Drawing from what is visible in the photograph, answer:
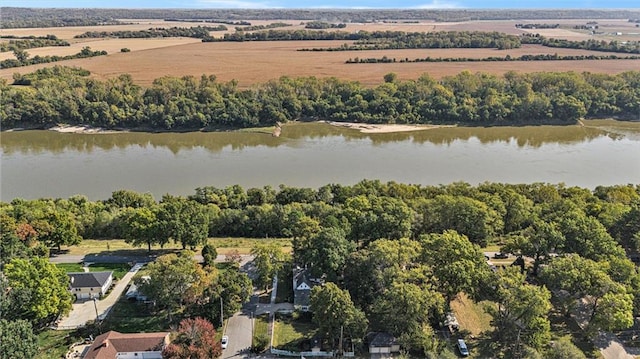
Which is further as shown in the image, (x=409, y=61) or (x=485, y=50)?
(x=485, y=50)

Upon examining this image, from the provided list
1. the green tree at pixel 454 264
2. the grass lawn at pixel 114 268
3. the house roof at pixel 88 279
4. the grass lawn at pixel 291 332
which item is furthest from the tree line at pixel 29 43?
the green tree at pixel 454 264

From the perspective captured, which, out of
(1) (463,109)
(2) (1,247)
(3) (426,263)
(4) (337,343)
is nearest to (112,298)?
(2) (1,247)

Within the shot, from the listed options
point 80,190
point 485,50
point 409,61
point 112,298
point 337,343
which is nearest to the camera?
point 337,343

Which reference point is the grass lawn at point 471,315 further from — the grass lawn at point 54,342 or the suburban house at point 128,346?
the grass lawn at point 54,342

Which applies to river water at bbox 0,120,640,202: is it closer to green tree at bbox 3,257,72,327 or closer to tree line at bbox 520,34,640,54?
green tree at bbox 3,257,72,327

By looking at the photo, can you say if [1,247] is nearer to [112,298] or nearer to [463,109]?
[112,298]
